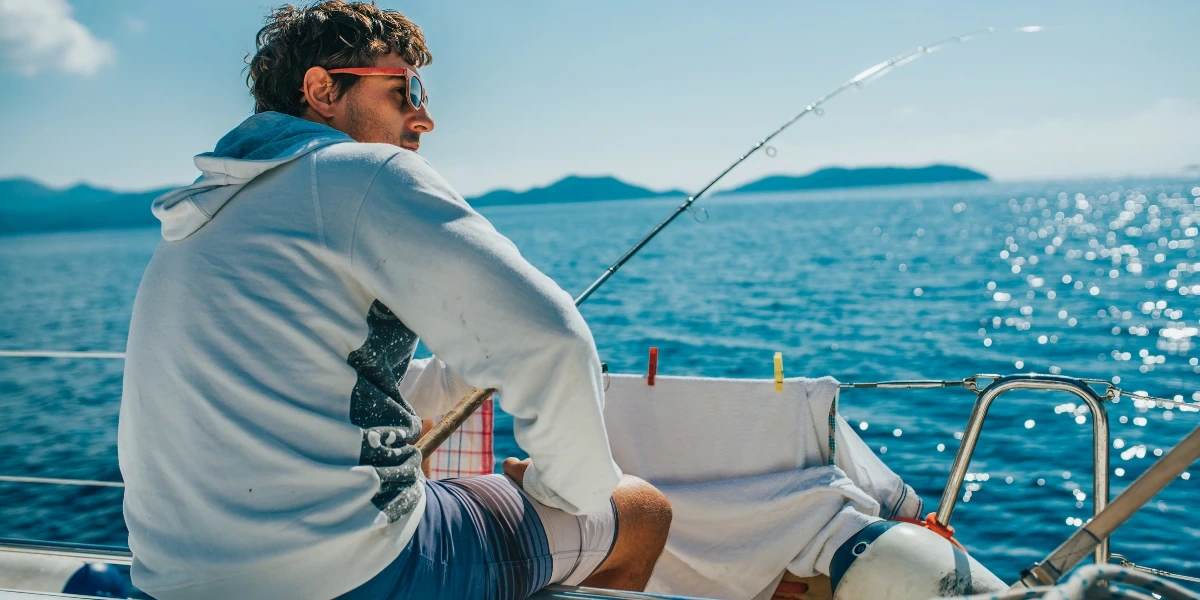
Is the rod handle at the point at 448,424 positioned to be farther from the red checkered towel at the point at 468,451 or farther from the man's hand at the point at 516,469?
the red checkered towel at the point at 468,451

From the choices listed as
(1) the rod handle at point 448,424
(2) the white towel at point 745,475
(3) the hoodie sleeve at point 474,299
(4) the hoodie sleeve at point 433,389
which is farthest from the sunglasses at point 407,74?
(2) the white towel at point 745,475

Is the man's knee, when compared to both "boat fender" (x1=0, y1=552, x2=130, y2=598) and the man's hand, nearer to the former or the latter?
the man's hand

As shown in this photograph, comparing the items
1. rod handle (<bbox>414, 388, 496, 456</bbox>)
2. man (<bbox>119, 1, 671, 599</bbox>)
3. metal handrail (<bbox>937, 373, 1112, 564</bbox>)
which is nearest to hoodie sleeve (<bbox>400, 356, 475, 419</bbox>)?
rod handle (<bbox>414, 388, 496, 456</bbox>)

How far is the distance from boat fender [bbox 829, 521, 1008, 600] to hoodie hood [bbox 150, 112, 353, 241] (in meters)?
1.53

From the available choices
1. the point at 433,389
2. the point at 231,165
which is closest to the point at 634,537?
the point at 231,165

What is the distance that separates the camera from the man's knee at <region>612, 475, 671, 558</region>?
62.7 inches

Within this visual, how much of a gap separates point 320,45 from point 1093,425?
6.63ft

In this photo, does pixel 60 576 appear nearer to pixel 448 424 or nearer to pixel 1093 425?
pixel 448 424

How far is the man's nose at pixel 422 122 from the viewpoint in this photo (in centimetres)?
150

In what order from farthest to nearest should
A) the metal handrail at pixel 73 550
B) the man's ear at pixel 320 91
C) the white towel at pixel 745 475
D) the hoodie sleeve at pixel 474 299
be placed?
1. the white towel at pixel 745 475
2. the metal handrail at pixel 73 550
3. the man's ear at pixel 320 91
4. the hoodie sleeve at pixel 474 299

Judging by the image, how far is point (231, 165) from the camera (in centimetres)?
118

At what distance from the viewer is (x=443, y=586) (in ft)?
4.30

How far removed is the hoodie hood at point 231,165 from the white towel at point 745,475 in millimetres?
1538

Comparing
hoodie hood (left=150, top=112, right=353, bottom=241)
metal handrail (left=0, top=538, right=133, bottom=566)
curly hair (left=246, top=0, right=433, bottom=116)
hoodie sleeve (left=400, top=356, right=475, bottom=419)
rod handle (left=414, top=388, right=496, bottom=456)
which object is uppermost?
curly hair (left=246, top=0, right=433, bottom=116)
